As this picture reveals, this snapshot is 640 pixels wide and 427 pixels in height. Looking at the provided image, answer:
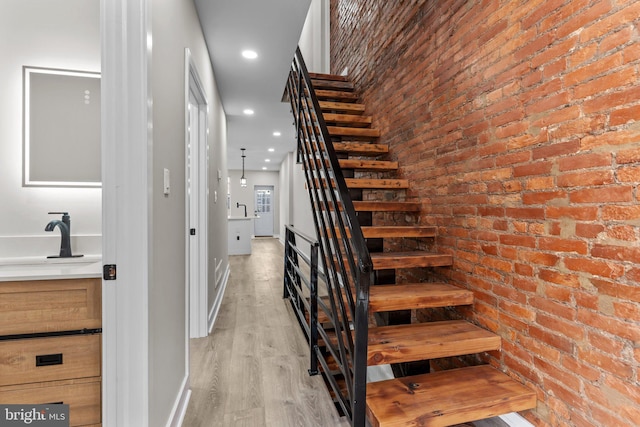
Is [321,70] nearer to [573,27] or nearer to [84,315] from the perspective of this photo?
[573,27]

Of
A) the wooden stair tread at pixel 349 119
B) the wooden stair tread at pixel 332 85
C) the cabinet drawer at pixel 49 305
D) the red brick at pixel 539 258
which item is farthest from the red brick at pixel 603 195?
the wooden stair tread at pixel 332 85

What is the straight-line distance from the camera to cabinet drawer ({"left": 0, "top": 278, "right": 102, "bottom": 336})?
123cm

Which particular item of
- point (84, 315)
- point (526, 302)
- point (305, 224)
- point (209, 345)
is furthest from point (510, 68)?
point (305, 224)

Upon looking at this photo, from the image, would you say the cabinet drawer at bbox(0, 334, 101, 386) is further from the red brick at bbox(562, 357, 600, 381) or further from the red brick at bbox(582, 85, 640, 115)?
the red brick at bbox(582, 85, 640, 115)

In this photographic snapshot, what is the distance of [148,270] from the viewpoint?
4.05 ft

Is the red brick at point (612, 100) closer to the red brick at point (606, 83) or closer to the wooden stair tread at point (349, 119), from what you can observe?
the red brick at point (606, 83)

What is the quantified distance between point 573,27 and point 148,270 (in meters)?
1.91

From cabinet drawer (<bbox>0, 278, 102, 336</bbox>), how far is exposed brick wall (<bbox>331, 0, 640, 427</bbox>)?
6.12 feet

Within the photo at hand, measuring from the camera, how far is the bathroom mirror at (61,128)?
1760 millimetres

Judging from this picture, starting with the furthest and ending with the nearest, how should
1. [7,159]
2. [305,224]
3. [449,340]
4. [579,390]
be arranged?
[305,224], [7,159], [449,340], [579,390]

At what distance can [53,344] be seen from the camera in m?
1.26

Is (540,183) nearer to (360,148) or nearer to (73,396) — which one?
(360,148)

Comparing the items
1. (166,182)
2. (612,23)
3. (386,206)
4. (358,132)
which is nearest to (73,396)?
(166,182)

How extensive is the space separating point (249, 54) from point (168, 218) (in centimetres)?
229
